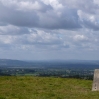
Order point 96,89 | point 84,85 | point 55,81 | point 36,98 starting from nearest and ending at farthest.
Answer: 1. point 36,98
2. point 96,89
3. point 84,85
4. point 55,81

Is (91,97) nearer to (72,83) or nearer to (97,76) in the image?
→ (97,76)

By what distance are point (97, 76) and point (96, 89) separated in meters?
1.48

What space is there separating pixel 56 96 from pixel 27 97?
2363 mm

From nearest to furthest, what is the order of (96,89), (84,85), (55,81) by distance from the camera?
(96,89)
(84,85)
(55,81)

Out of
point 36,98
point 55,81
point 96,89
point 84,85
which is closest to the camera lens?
point 36,98

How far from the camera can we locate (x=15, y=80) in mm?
32625

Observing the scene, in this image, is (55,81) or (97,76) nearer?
(97,76)

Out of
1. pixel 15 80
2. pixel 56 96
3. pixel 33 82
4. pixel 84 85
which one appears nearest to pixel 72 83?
pixel 84 85

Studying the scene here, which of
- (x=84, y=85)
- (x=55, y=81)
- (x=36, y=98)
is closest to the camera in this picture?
(x=36, y=98)

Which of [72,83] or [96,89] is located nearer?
[96,89]

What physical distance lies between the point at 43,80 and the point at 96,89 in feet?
27.2

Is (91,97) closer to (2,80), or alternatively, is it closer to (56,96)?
(56,96)

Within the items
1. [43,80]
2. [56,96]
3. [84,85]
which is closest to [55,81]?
[43,80]

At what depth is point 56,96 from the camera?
21297 mm
